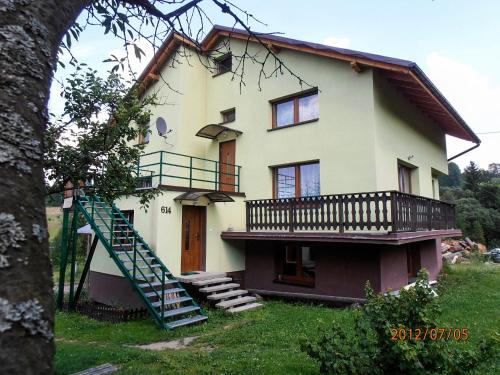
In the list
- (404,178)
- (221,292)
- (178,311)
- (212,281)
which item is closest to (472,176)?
(404,178)

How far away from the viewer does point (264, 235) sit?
10781 millimetres

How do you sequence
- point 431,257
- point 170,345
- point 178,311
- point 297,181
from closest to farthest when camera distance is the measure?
1. point 170,345
2. point 178,311
3. point 297,181
4. point 431,257

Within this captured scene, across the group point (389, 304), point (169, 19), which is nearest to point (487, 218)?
point (389, 304)

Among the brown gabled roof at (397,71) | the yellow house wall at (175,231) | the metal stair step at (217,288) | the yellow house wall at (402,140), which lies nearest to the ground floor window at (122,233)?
the yellow house wall at (175,231)

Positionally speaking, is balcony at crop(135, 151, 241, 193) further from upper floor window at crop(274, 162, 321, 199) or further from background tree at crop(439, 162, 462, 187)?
background tree at crop(439, 162, 462, 187)

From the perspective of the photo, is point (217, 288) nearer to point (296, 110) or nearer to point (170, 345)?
point (170, 345)

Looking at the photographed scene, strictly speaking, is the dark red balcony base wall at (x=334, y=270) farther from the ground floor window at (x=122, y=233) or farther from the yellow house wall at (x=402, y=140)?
the ground floor window at (x=122, y=233)

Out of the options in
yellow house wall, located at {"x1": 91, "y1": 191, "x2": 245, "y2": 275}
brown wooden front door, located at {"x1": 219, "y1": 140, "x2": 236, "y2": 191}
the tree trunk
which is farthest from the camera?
brown wooden front door, located at {"x1": 219, "y1": 140, "x2": 236, "y2": 191}

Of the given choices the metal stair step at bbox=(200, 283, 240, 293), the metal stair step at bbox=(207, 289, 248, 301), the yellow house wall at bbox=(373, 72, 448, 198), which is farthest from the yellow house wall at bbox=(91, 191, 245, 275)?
the yellow house wall at bbox=(373, 72, 448, 198)

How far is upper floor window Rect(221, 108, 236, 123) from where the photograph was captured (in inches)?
558

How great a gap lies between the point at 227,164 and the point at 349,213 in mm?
5208

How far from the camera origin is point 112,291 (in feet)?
38.1

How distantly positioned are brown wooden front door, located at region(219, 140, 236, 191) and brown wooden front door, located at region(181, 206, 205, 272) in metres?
2.26

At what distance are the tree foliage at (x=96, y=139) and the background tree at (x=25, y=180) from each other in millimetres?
4319
